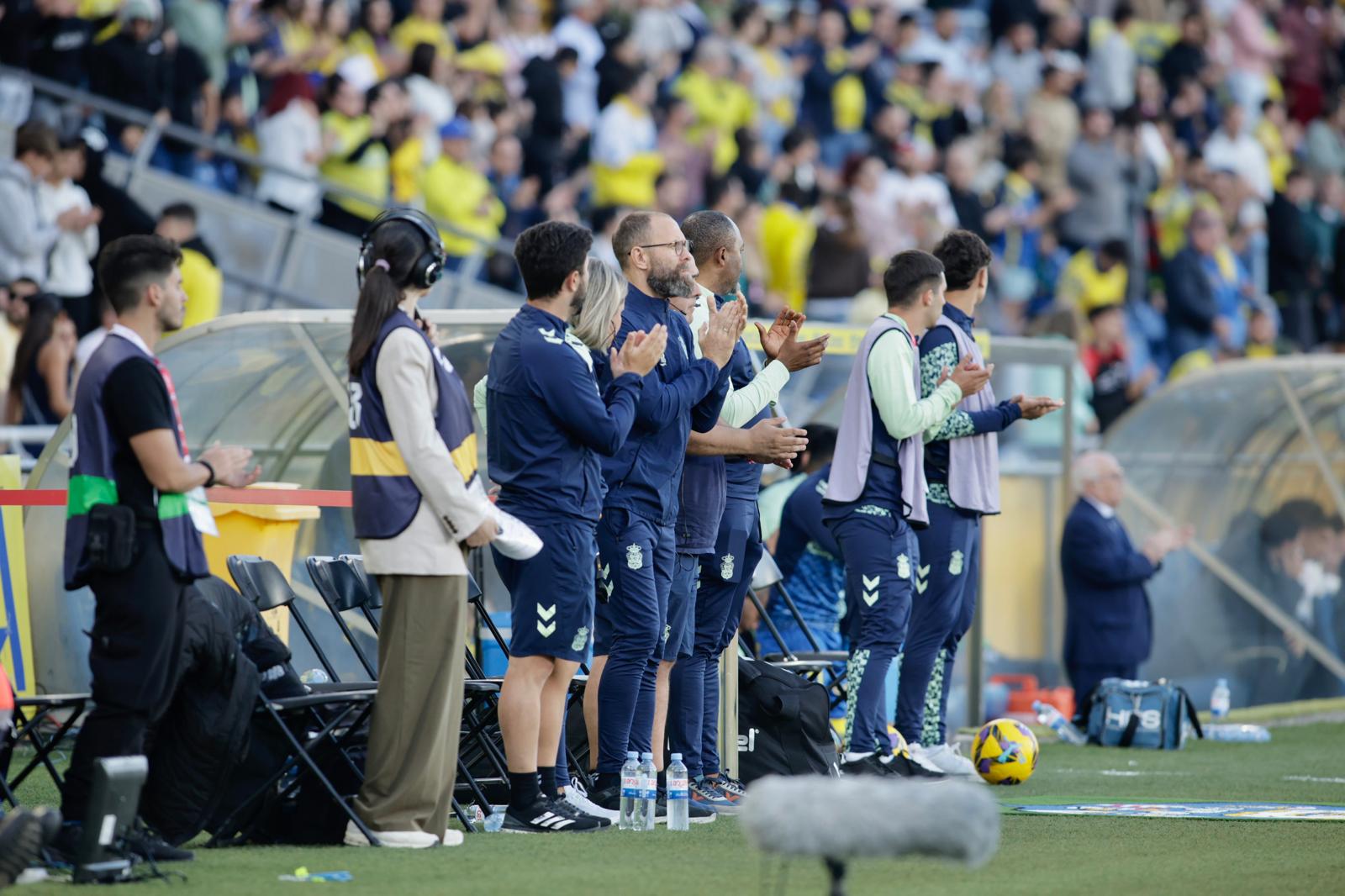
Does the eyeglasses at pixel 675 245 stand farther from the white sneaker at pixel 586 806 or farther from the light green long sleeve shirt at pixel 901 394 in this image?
the white sneaker at pixel 586 806

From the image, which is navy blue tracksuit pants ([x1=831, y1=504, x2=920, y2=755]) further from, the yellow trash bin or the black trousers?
the black trousers

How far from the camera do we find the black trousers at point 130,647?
5852mm

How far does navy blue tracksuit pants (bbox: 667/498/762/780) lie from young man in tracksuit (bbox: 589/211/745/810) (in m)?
0.50

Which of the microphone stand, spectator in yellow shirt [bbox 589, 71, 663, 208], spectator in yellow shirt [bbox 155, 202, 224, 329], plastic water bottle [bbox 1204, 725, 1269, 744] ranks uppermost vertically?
spectator in yellow shirt [bbox 589, 71, 663, 208]

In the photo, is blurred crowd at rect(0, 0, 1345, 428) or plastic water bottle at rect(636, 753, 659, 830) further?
blurred crowd at rect(0, 0, 1345, 428)

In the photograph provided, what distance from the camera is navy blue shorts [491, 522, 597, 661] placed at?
6863 millimetres

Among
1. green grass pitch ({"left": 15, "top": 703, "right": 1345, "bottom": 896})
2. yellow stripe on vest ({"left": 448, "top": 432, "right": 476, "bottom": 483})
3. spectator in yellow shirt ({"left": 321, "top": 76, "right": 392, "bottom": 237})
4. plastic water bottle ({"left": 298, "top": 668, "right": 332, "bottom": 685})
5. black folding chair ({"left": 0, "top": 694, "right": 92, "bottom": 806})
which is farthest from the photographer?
spectator in yellow shirt ({"left": 321, "top": 76, "right": 392, "bottom": 237})

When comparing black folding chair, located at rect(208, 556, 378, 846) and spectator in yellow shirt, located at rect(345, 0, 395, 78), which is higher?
spectator in yellow shirt, located at rect(345, 0, 395, 78)

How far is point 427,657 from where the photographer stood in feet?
21.3

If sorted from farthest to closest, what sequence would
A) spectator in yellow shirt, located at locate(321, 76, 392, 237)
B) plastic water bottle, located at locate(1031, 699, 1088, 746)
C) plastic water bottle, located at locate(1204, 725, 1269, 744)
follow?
1. spectator in yellow shirt, located at locate(321, 76, 392, 237)
2. plastic water bottle, located at locate(1204, 725, 1269, 744)
3. plastic water bottle, located at locate(1031, 699, 1088, 746)

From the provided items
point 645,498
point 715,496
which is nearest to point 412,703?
point 645,498

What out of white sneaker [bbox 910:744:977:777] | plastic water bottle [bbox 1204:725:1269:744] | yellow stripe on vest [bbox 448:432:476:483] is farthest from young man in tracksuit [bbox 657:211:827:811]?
plastic water bottle [bbox 1204:725:1269:744]

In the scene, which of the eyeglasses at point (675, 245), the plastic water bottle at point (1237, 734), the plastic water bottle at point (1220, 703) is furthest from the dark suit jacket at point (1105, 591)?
the eyeglasses at point (675, 245)

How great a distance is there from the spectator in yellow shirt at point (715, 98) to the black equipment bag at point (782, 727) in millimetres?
10522
